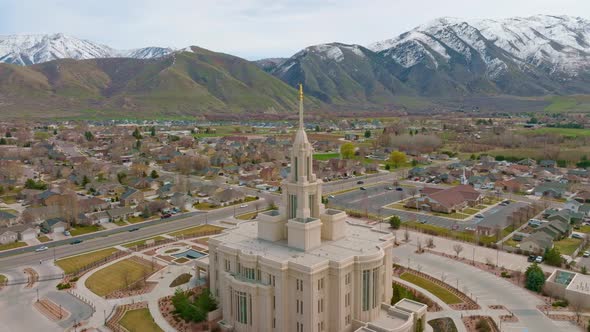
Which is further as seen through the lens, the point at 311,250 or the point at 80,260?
the point at 80,260

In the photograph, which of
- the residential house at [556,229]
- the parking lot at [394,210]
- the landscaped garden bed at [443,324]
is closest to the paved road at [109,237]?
the parking lot at [394,210]

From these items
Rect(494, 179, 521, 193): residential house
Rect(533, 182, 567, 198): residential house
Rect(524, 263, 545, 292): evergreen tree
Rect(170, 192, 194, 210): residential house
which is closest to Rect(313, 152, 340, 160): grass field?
Rect(494, 179, 521, 193): residential house

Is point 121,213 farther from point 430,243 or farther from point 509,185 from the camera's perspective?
point 509,185

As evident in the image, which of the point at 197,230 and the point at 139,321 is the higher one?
the point at 197,230

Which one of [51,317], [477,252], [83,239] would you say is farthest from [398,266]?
[83,239]

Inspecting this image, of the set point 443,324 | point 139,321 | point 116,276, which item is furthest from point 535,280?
point 116,276

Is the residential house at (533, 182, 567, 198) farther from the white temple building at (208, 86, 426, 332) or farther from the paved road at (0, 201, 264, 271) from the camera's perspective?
the white temple building at (208, 86, 426, 332)
